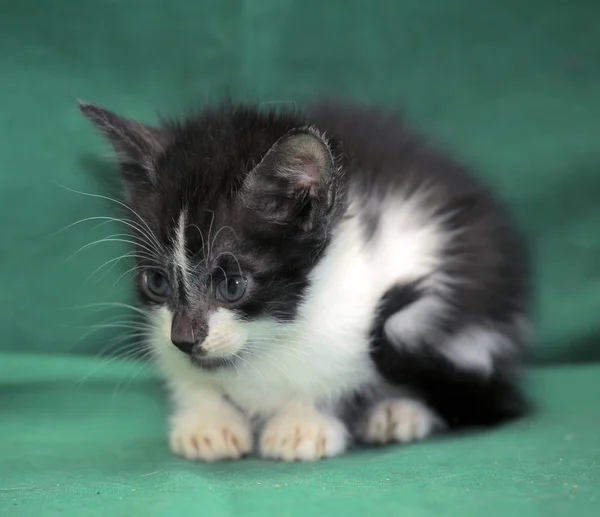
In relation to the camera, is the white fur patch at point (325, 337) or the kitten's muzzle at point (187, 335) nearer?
the kitten's muzzle at point (187, 335)

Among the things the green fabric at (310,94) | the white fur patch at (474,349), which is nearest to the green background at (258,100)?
the green fabric at (310,94)

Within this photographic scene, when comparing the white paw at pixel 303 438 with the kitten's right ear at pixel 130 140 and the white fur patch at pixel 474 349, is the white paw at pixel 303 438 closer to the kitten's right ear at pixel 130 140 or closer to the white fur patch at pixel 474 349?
the white fur patch at pixel 474 349

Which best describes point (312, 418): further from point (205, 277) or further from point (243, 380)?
point (205, 277)

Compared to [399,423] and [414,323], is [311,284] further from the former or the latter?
[399,423]

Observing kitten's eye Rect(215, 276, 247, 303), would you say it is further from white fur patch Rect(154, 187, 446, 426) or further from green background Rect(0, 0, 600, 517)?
green background Rect(0, 0, 600, 517)

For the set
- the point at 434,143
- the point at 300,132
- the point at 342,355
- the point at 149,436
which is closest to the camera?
the point at 300,132

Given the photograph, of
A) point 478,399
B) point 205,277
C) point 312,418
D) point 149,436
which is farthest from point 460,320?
point 149,436
